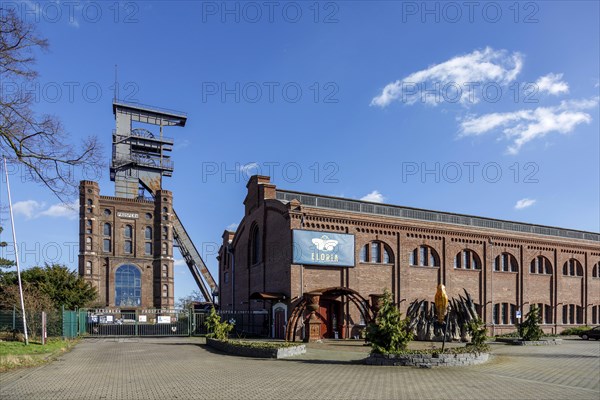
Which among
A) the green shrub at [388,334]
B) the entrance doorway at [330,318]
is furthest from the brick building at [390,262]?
the green shrub at [388,334]

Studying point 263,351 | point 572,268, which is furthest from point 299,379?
point 572,268

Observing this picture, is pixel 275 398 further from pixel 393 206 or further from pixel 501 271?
pixel 501 271

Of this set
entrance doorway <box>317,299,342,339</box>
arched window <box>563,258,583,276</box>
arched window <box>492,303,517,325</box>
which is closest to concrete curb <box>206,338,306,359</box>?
entrance doorway <box>317,299,342,339</box>

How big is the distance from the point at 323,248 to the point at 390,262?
5.52m

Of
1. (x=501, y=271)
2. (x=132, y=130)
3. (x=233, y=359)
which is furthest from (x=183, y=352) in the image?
(x=132, y=130)

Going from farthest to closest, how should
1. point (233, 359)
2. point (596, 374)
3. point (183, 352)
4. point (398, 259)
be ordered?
point (398, 259) < point (183, 352) < point (233, 359) < point (596, 374)

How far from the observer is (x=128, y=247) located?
76.8 m

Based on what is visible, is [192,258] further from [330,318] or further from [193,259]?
[330,318]

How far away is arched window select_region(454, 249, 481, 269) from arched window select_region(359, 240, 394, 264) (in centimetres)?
591

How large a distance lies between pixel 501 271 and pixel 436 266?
21.3 feet

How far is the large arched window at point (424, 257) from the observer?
115ft

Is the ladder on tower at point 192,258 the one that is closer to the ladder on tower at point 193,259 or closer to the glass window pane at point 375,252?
the ladder on tower at point 193,259

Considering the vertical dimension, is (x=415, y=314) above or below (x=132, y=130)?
below

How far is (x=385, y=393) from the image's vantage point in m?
12.0
